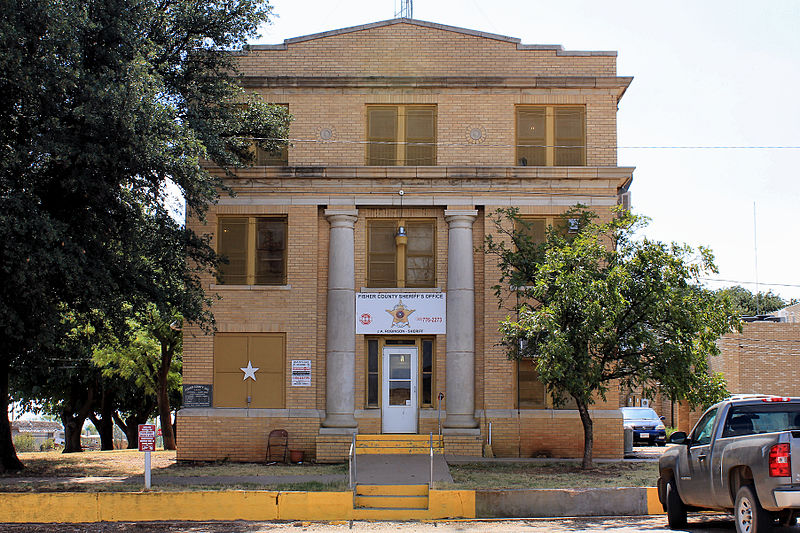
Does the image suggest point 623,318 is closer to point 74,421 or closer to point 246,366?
point 246,366

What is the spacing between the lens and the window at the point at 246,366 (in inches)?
973

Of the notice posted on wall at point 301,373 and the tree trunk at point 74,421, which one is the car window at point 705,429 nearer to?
the notice posted on wall at point 301,373

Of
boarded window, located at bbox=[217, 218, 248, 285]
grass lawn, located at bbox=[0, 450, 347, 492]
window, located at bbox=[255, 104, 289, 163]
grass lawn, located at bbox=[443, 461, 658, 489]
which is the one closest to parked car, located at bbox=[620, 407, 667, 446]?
grass lawn, located at bbox=[443, 461, 658, 489]

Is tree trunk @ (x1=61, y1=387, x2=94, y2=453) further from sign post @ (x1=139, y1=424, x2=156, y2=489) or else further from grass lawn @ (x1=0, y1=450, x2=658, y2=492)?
sign post @ (x1=139, y1=424, x2=156, y2=489)

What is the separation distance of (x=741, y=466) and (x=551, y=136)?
48.3 feet

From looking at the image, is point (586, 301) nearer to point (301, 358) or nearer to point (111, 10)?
point (301, 358)

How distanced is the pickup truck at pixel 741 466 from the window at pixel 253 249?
1308 centimetres

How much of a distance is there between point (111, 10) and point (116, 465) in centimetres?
1189

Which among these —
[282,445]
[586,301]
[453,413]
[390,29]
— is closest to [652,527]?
[586,301]

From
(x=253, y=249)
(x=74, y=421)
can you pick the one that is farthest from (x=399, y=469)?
(x=74, y=421)

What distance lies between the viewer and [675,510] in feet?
47.5

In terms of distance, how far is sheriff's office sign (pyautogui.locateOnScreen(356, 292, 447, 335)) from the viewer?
24.9 meters

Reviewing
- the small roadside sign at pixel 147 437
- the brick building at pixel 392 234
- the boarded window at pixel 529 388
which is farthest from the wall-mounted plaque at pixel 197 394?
the boarded window at pixel 529 388

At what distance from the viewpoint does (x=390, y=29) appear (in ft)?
84.4
